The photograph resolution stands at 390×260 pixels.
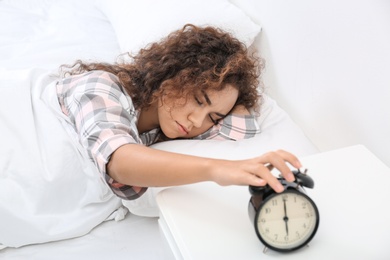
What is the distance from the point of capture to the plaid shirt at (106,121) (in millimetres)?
975

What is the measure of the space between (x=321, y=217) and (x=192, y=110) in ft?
1.48

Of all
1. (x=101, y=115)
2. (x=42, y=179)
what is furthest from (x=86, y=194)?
(x=101, y=115)

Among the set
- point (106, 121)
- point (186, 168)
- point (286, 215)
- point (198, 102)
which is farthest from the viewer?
point (198, 102)

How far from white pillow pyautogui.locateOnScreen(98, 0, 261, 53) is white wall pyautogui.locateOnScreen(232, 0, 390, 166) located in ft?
0.24

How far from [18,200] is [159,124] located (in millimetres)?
409

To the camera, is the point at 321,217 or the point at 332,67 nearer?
the point at 321,217

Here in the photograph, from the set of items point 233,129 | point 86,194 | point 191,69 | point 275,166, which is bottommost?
point 86,194

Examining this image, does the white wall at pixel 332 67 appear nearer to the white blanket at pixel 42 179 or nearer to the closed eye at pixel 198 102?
the closed eye at pixel 198 102

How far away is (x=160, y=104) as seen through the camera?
1.18 meters

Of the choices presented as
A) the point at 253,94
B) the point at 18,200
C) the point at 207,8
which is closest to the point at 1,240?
the point at 18,200

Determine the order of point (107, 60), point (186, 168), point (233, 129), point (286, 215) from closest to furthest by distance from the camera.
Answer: point (286, 215) → point (186, 168) → point (233, 129) → point (107, 60)

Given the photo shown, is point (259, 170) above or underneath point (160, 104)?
above

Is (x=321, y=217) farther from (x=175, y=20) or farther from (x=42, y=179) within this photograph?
(x=175, y=20)

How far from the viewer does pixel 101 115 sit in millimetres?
1036
